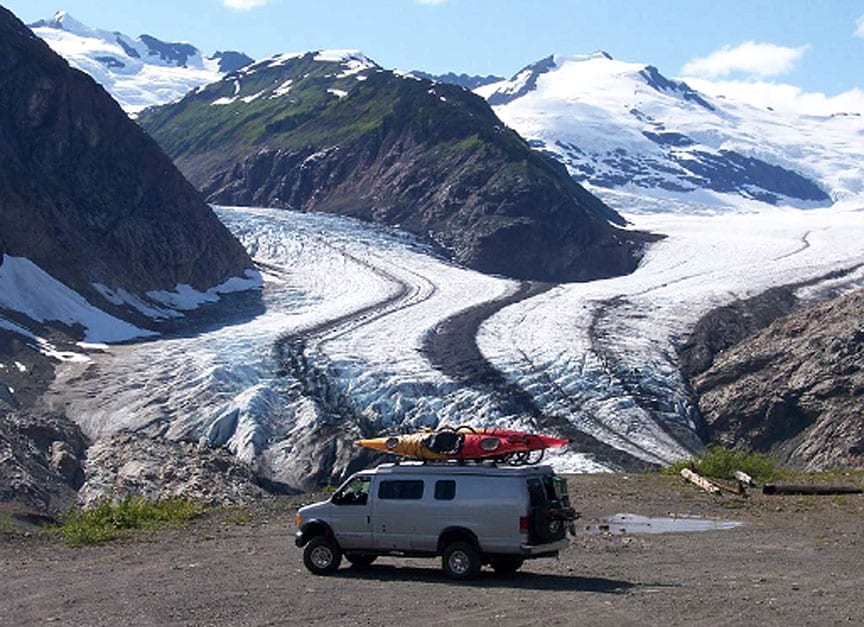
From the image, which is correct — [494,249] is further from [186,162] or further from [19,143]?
[186,162]

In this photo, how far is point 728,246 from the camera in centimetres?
9756

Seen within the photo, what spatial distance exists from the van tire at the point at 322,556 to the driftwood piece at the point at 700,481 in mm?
13026

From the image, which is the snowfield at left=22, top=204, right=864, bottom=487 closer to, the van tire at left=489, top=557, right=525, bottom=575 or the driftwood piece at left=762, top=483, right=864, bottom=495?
the driftwood piece at left=762, top=483, right=864, bottom=495

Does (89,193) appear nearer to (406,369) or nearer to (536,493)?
(406,369)

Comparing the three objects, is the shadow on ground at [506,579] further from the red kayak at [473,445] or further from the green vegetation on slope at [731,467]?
the green vegetation on slope at [731,467]

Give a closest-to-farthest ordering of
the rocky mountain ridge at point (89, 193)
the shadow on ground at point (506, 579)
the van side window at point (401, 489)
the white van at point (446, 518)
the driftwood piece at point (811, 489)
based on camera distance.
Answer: the shadow on ground at point (506, 579), the white van at point (446, 518), the van side window at point (401, 489), the driftwood piece at point (811, 489), the rocky mountain ridge at point (89, 193)

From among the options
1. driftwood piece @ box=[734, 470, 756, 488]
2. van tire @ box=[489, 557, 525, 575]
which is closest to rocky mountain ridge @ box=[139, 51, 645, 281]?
driftwood piece @ box=[734, 470, 756, 488]

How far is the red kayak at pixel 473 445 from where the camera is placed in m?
18.1

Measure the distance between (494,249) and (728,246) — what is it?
17.5 m

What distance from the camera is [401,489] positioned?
18.2 metres

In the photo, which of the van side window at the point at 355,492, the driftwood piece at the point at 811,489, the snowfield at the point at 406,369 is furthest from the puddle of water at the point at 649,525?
the snowfield at the point at 406,369

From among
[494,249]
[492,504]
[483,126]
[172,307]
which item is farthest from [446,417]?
[483,126]

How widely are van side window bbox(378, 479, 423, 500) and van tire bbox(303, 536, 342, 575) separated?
1.03m

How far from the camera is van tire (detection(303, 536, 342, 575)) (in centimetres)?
1844
